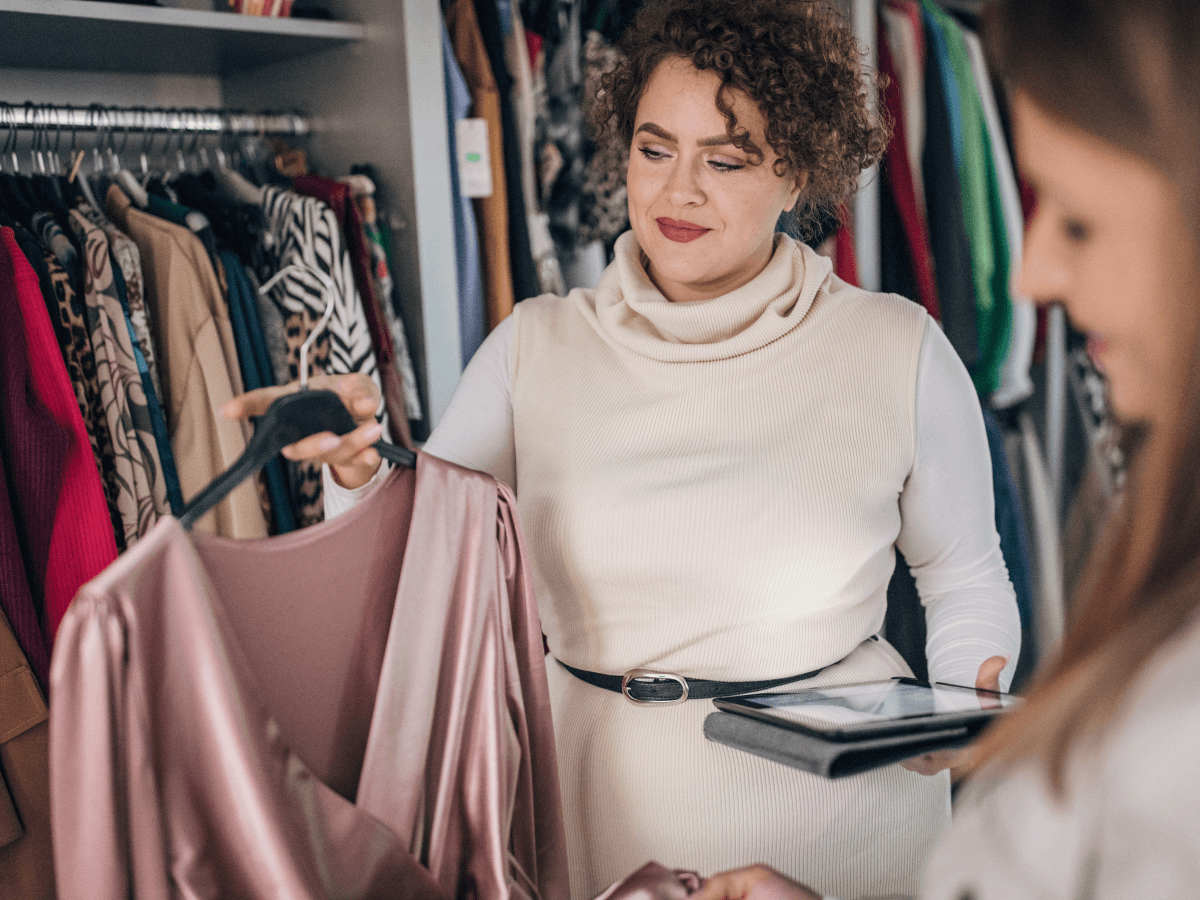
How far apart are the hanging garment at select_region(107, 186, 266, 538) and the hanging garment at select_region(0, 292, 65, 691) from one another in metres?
0.21

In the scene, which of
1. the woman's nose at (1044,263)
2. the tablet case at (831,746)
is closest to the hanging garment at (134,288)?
the tablet case at (831,746)

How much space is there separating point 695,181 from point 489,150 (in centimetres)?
72

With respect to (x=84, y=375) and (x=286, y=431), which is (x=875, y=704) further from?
(x=84, y=375)

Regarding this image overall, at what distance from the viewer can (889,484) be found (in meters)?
1.09

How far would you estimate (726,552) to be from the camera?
1066 mm

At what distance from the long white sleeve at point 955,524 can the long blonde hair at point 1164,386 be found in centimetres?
68

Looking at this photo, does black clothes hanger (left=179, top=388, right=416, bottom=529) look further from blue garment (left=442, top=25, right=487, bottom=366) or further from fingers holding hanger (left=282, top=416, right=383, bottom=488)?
blue garment (left=442, top=25, right=487, bottom=366)

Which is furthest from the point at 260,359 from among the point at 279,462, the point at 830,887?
the point at 830,887

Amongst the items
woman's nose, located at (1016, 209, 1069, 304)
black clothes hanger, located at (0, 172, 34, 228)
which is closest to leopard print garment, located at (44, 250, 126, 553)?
black clothes hanger, located at (0, 172, 34, 228)

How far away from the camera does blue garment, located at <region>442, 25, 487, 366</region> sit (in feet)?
5.41

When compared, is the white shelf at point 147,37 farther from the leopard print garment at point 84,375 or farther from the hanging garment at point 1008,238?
the hanging garment at point 1008,238

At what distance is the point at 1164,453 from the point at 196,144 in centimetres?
170

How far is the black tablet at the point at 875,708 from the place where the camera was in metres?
0.74

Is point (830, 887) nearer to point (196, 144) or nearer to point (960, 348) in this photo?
point (960, 348)
